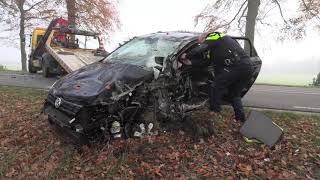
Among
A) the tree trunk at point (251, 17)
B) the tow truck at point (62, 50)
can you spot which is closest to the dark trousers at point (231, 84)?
the tow truck at point (62, 50)

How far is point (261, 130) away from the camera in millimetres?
7508

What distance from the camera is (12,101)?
35.2 ft

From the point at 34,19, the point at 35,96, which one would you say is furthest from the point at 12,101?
the point at 34,19

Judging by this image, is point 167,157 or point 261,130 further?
point 261,130

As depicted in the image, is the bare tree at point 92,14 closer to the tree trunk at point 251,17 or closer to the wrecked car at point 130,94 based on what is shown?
the tree trunk at point 251,17

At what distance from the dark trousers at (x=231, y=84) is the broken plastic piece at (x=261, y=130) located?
47 centimetres

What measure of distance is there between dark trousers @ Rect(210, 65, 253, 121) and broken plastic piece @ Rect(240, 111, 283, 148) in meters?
0.47

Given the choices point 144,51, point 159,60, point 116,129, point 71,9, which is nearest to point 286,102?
point 144,51

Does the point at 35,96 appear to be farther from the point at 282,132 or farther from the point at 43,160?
the point at 282,132

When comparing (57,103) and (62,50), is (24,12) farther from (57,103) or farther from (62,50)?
(57,103)

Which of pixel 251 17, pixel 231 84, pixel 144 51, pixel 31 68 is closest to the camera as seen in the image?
pixel 231 84

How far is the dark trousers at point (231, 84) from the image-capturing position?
7.82 m

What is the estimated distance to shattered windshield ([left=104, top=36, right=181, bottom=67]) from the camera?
26.2ft

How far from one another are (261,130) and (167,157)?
5.66 ft
